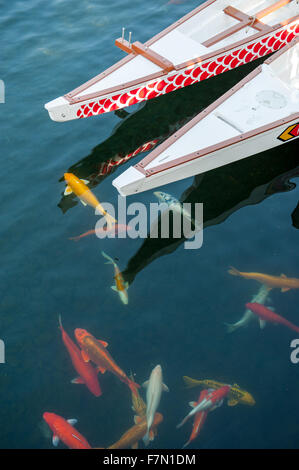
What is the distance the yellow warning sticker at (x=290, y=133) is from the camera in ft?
31.2

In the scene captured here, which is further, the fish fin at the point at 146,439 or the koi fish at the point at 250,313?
the koi fish at the point at 250,313

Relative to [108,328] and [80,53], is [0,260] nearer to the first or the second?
[108,328]

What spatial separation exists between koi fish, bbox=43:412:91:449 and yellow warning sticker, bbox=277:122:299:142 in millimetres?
6623

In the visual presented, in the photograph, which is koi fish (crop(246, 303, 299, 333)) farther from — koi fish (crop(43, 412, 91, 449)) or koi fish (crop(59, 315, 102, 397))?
koi fish (crop(43, 412, 91, 449))

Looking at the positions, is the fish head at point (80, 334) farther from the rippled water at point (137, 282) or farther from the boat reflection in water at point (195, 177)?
the boat reflection in water at point (195, 177)

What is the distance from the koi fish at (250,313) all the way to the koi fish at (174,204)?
183cm

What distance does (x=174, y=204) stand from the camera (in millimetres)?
9617

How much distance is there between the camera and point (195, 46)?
436 inches

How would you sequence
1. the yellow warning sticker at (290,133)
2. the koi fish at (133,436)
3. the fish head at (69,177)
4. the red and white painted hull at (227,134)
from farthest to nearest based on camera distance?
the fish head at (69,177) → the yellow warning sticker at (290,133) → the red and white painted hull at (227,134) → the koi fish at (133,436)

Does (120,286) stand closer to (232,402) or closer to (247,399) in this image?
(232,402)

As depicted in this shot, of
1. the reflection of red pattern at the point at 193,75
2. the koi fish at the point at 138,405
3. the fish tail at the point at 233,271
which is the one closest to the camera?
the koi fish at the point at 138,405

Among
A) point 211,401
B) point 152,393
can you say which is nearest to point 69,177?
point 152,393

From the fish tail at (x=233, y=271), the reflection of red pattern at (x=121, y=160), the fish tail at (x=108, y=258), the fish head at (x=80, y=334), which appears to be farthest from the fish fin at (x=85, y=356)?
the reflection of red pattern at (x=121, y=160)
